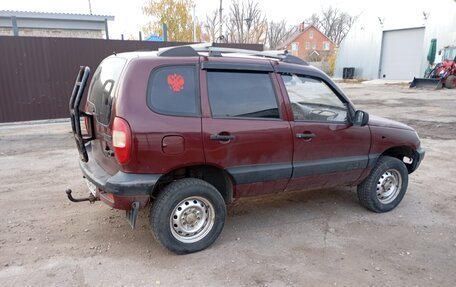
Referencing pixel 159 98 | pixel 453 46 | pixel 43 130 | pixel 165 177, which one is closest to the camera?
pixel 159 98

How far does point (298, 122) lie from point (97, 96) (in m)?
2.08

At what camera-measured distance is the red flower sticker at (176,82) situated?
332 cm

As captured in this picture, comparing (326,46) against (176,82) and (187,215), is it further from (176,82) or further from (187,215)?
(187,215)

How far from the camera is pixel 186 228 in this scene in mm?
3539

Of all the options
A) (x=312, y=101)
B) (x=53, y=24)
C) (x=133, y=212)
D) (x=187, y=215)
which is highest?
(x=53, y=24)

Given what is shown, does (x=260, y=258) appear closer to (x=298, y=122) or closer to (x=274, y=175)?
(x=274, y=175)

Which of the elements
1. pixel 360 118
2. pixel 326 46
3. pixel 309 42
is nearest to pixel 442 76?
pixel 360 118

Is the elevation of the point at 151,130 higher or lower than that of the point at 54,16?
lower

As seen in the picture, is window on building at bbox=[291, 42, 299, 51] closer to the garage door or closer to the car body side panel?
the garage door

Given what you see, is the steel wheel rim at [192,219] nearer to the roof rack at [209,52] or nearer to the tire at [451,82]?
the roof rack at [209,52]

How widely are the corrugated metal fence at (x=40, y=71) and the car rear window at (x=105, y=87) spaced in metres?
8.03

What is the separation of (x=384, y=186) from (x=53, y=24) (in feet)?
61.9

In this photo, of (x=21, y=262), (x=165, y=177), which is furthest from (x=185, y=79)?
(x=21, y=262)

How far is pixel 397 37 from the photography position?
29.6 metres
